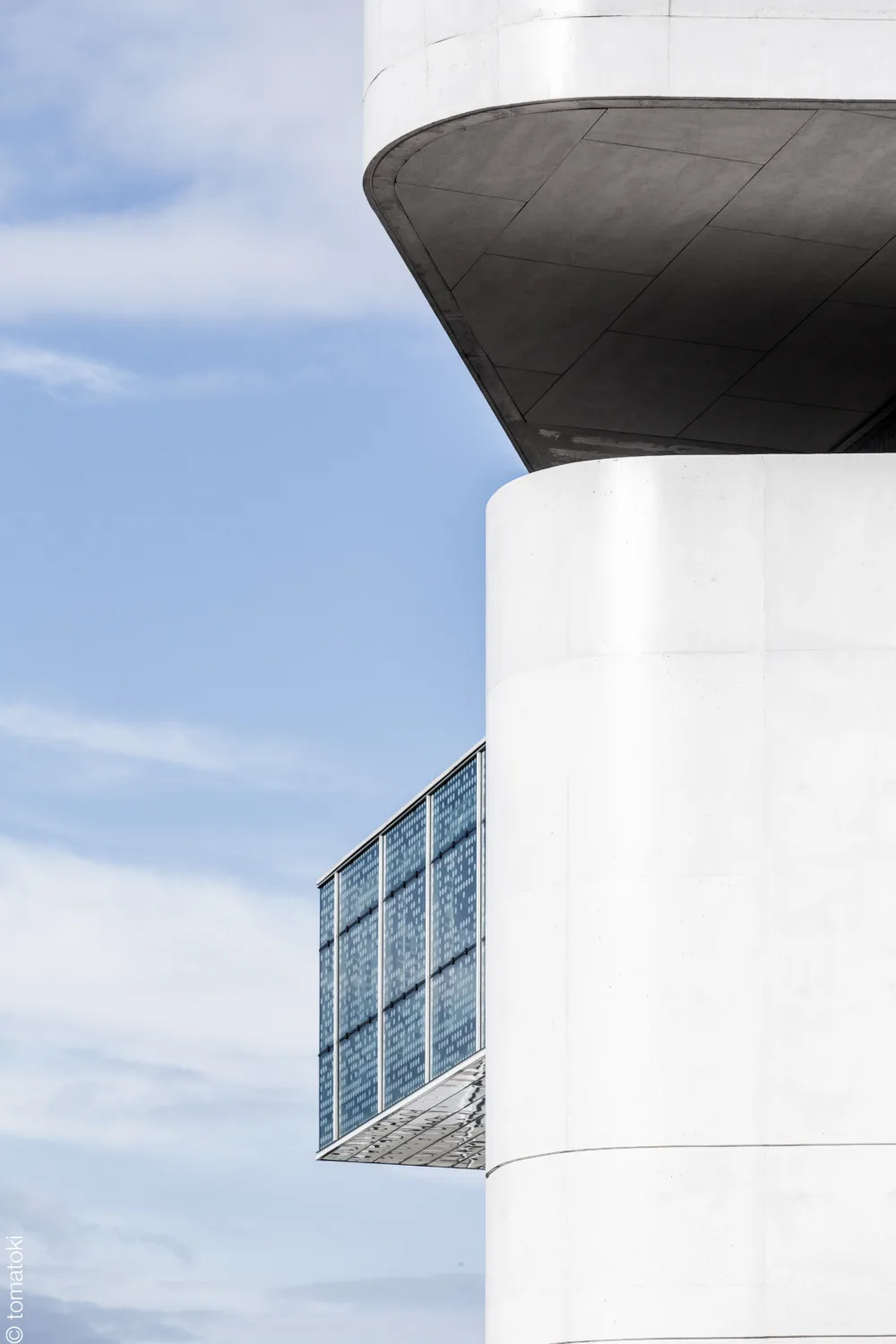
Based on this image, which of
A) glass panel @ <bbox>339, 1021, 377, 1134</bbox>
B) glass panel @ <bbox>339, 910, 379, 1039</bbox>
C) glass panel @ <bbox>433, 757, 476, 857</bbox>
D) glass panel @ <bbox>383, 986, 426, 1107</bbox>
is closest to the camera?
glass panel @ <bbox>433, 757, 476, 857</bbox>

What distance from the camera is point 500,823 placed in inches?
641

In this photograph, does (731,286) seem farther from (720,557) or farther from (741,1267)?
(741,1267)

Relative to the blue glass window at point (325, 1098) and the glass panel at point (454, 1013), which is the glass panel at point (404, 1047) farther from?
the blue glass window at point (325, 1098)

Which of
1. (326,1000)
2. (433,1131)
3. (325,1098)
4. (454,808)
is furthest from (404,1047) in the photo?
(326,1000)

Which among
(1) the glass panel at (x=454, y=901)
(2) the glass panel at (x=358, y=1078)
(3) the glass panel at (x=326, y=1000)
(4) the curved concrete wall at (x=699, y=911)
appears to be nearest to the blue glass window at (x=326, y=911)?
(3) the glass panel at (x=326, y=1000)

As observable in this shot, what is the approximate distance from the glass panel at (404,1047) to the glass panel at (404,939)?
35 centimetres

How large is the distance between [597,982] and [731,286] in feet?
17.5

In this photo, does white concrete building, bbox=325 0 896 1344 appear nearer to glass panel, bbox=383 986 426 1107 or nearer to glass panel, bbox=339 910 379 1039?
glass panel, bbox=383 986 426 1107

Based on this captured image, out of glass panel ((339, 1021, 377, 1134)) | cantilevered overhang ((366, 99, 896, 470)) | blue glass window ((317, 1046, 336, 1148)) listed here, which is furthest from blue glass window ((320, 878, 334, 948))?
cantilevered overhang ((366, 99, 896, 470))

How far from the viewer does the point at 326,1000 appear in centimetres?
5103

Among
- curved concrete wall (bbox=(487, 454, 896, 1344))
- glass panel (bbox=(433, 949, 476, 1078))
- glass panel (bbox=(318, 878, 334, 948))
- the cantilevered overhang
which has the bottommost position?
curved concrete wall (bbox=(487, 454, 896, 1344))

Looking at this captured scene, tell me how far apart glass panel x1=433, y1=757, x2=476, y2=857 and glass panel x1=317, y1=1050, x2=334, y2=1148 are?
853 cm

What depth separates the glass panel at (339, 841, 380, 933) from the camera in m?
47.8

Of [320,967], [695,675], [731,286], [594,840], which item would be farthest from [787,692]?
A: [320,967]
